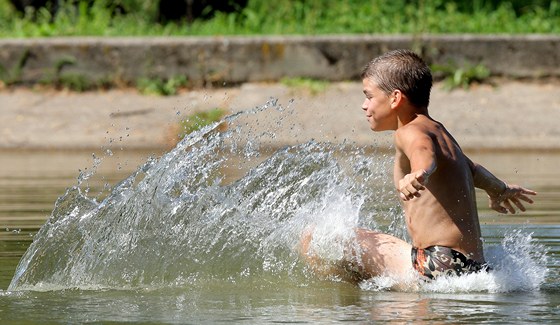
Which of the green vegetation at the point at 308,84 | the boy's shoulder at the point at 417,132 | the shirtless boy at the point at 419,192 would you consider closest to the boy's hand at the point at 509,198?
the shirtless boy at the point at 419,192

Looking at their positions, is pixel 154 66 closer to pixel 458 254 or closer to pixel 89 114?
pixel 89 114

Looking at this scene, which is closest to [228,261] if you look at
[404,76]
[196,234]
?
[196,234]

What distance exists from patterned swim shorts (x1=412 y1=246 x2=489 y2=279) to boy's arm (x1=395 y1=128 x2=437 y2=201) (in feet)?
1.14

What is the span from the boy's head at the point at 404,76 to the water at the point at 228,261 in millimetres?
570

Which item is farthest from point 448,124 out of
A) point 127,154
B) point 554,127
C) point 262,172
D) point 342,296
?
point 342,296

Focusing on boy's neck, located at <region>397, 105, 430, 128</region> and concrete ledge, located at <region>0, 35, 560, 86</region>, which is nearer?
boy's neck, located at <region>397, 105, 430, 128</region>

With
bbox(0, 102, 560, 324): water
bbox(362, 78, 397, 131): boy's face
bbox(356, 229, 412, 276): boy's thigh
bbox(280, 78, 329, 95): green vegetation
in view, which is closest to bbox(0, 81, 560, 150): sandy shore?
bbox(280, 78, 329, 95): green vegetation

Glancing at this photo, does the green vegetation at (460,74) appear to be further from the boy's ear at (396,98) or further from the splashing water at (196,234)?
the boy's ear at (396,98)

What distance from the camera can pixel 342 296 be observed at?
16.3ft

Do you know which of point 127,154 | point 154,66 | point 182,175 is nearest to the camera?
point 182,175

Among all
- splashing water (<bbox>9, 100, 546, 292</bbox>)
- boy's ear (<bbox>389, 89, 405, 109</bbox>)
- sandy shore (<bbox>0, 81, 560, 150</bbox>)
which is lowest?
splashing water (<bbox>9, 100, 546, 292</bbox>)

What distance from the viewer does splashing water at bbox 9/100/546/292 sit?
533 centimetres

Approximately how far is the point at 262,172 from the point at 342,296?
1.08 metres

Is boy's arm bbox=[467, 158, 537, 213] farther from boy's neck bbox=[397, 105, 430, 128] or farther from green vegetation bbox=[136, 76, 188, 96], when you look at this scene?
green vegetation bbox=[136, 76, 188, 96]
